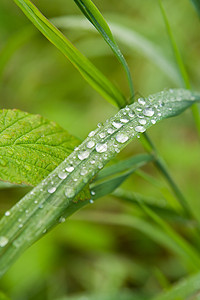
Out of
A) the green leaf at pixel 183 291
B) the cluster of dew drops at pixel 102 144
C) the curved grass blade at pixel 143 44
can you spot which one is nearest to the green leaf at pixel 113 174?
the cluster of dew drops at pixel 102 144

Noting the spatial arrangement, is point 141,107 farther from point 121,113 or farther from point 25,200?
point 25,200

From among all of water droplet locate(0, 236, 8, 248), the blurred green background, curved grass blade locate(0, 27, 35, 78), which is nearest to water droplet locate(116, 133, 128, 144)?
water droplet locate(0, 236, 8, 248)

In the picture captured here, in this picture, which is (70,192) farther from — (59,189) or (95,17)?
(95,17)

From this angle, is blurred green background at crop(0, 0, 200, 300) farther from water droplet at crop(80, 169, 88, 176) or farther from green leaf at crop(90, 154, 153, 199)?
water droplet at crop(80, 169, 88, 176)

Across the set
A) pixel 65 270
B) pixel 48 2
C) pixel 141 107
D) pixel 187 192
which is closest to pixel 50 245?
pixel 65 270

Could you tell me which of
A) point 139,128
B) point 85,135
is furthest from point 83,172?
point 85,135
